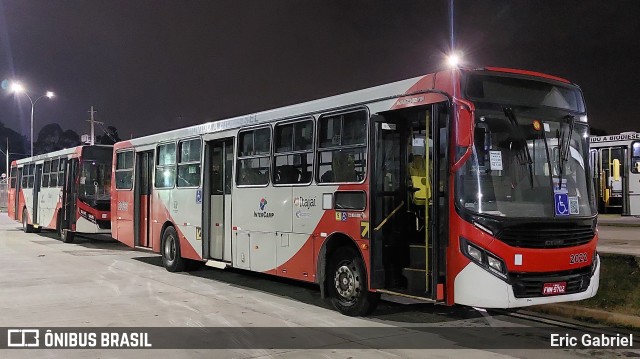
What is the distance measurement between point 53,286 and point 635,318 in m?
10.0

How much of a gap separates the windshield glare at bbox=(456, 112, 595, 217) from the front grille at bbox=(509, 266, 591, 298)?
2.32ft

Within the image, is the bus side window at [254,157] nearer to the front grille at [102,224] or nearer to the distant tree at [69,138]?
the front grille at [102,224]

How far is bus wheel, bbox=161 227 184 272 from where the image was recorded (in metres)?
12.8

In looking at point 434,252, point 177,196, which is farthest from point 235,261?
point 434,252

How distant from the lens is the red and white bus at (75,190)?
62.9 feet

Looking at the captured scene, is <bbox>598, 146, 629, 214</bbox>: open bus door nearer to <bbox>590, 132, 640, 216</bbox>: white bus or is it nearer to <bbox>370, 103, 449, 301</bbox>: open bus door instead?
<bbox>590, 132, 640, 216</bbox>: white bus

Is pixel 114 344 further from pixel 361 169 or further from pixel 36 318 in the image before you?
pixel 361 169

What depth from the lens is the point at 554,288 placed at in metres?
6.57

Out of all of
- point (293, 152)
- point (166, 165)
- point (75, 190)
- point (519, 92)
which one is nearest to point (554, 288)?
point (519, 92)

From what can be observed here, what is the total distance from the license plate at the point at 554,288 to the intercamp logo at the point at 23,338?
6.03 meters

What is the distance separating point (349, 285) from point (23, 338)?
427 centimetres

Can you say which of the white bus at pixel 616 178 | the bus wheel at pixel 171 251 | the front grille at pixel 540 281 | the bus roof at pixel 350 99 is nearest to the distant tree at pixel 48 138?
the white bus at pixel 616 178

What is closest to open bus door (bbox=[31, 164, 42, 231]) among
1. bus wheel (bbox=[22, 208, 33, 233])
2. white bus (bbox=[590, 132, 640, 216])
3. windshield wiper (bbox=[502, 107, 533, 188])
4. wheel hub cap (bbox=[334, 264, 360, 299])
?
bus wheel (bbox=[22, 208, 33, 233])

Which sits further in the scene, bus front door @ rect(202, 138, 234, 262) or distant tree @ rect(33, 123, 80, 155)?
distant tree @ rect(33, 123, 80, 155)
